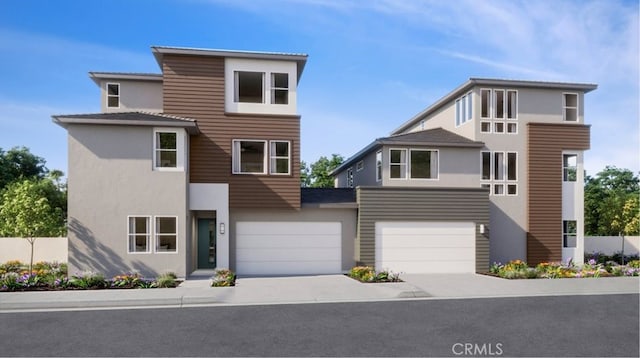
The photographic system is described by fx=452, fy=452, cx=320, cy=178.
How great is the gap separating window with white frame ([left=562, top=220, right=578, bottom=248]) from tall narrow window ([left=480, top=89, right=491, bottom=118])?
262 inches

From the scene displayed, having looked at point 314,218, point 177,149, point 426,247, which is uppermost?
point 177,149

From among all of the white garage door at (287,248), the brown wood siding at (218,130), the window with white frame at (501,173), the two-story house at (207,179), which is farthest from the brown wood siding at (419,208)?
the brown wood siding at (218,130)

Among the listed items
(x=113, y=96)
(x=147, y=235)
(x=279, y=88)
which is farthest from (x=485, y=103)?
(x=113, y=96)

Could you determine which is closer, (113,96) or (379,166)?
(379,166)

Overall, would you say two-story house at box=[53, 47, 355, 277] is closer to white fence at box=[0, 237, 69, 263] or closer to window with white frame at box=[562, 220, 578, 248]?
white fence at box=[0, 237, 69, 263]

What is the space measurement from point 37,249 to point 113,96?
8.35m

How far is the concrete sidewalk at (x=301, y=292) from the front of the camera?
1214cm

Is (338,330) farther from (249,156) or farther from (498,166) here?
(498,166)

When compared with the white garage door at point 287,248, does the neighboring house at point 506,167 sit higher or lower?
higher

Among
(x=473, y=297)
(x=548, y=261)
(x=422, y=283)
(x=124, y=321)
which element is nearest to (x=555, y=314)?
(x=473, y=297)

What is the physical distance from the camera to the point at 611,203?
28.4 meters

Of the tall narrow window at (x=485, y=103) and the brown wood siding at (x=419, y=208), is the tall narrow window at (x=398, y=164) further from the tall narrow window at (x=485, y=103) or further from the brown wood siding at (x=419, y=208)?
the tall narrow window at (x=485, y=103)

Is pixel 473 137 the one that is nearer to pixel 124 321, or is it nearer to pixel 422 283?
pixel 422 283

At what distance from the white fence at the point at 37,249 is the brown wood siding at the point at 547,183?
22747 millimetres
